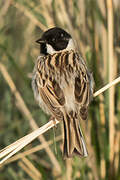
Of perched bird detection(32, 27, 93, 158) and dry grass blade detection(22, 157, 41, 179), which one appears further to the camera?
dry grass blade detection(22, 157, 41, 179)

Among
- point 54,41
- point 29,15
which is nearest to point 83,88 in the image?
point 54,41

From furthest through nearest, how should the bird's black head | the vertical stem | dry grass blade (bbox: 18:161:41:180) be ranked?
1. dry grass blade (bbox: 18:161:41:180)
2. the bird's black head
3. the vertical stem

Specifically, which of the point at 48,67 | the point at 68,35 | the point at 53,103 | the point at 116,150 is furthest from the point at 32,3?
the point at 116,150

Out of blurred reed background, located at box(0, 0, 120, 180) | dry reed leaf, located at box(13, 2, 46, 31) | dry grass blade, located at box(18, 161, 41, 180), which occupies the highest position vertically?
dry reed leaf, located at box(13, 2, 46, 31)

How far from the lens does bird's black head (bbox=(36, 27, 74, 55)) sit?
3.23 m

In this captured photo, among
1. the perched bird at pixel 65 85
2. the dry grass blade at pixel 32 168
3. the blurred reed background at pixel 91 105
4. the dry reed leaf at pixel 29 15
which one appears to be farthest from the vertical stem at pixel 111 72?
the dry reed leaf at pixel 29 15

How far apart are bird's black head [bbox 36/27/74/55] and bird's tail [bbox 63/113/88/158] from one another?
2.65 feet

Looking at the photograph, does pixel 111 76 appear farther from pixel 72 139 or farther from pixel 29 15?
pixel 29 15

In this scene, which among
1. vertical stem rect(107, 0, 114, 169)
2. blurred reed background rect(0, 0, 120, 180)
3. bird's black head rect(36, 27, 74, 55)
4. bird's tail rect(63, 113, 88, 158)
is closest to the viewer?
bird's tail rect(63, 113, 88, 158)

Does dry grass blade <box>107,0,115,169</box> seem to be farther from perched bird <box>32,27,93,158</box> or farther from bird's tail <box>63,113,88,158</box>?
bird's tail <box>63,113,88,158</box>

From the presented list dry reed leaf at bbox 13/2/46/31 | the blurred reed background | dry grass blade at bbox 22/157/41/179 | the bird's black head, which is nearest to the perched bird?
the bird's black head

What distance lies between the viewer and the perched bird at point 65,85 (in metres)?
2.65

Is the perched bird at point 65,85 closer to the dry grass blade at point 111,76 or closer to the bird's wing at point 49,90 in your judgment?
the bird's wing at point 49,90

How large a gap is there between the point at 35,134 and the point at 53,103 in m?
0.44
